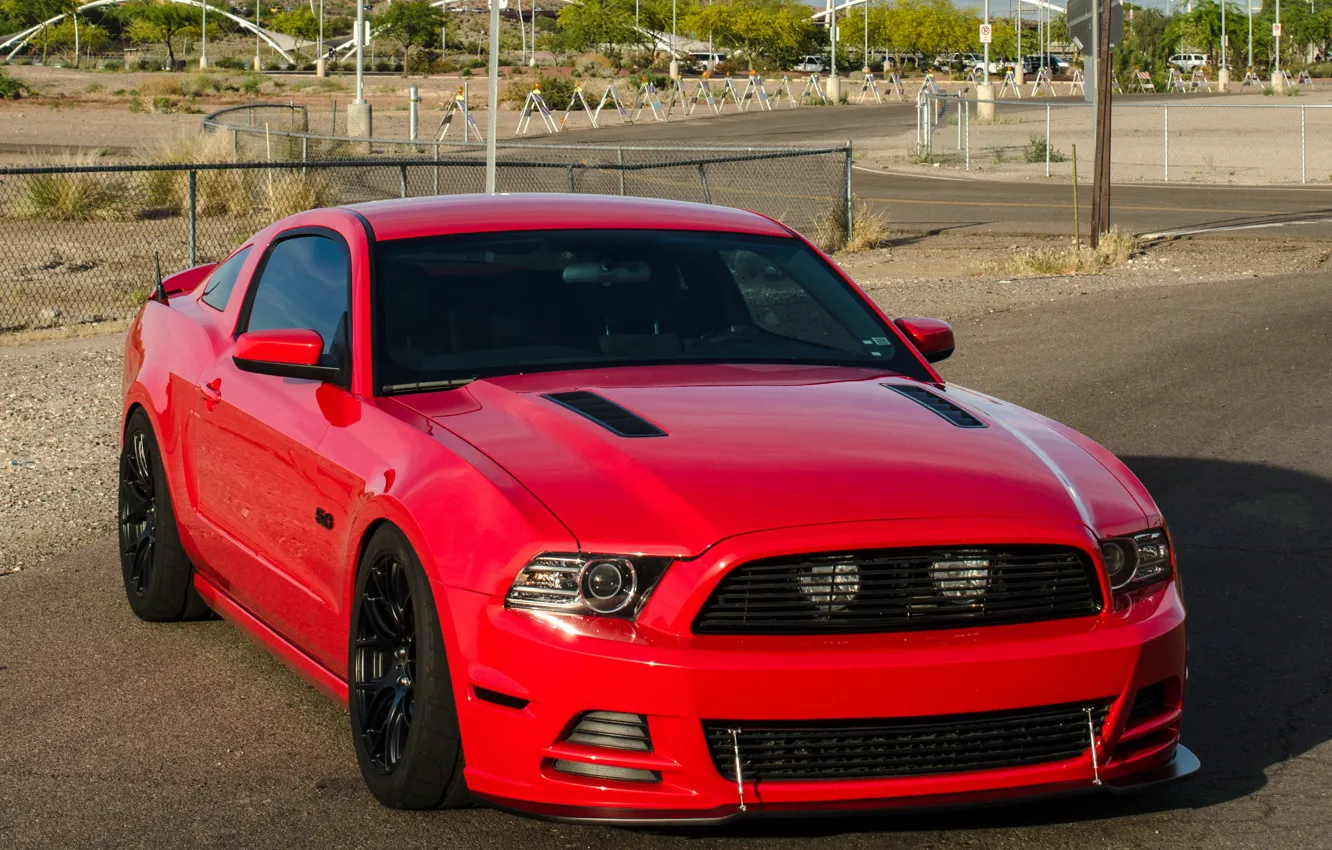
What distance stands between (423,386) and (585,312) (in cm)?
66

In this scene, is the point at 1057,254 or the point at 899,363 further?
the point at 1057,254

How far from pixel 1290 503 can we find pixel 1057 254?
44.9 feet

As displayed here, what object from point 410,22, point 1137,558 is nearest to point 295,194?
point 1137,558

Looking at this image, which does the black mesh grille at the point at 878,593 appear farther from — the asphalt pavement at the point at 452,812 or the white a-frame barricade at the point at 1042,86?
the white a-frame barricade at the point at 1042,86

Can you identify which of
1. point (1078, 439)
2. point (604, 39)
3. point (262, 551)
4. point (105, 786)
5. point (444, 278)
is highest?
point (604, 39)

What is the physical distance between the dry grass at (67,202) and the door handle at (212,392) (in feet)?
69.6

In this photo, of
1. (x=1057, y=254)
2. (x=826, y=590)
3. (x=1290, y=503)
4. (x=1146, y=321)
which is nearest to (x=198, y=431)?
(x=826, y=590)

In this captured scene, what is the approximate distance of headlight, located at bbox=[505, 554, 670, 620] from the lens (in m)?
4.07

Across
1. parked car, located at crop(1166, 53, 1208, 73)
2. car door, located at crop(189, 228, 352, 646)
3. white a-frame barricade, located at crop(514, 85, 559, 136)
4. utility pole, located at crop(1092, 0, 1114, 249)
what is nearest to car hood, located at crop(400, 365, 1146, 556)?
Answer: car door, located at crop(189, 228, 352, 646)

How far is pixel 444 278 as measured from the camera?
5.64m

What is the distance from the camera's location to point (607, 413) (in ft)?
15.7

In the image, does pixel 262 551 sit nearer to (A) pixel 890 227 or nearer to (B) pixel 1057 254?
(B) pixel 1057 254

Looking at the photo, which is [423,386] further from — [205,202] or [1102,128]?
[205,202]

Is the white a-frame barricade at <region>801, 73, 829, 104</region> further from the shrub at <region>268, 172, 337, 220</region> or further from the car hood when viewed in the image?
the car hood
